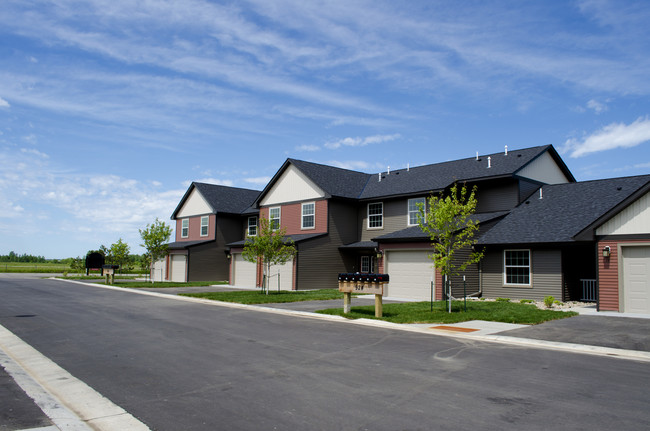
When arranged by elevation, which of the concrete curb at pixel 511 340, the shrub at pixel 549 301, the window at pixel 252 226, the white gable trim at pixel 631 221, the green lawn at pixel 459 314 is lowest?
the concrete curb at pixel 511 340

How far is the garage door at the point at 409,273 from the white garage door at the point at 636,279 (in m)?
8.58

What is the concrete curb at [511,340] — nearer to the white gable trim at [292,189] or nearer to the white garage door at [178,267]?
the white gable trim at [292,189]

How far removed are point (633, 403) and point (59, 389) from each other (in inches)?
331

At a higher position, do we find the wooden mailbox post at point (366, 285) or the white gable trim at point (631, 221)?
the white gable trim at point (631, 221)

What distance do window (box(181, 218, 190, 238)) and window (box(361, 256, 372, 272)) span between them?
1957cm

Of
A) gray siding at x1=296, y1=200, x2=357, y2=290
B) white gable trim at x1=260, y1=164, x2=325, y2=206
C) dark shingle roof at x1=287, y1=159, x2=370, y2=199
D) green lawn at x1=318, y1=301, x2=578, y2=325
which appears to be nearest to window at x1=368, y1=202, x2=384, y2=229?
gray siding at x1=296, y1=200, x2=357, y2=290

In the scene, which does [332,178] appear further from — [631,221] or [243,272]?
[631,221]

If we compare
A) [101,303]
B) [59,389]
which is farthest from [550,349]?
[101,303]

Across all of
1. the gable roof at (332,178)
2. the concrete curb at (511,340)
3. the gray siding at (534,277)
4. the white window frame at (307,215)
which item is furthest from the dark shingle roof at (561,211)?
the white window frame at (307,215)

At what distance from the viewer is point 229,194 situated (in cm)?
4538

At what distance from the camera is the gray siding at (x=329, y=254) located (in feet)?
102

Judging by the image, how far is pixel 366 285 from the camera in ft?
55.0

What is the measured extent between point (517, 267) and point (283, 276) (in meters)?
14.7

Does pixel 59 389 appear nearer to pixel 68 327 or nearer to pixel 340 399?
pixel 340 399
